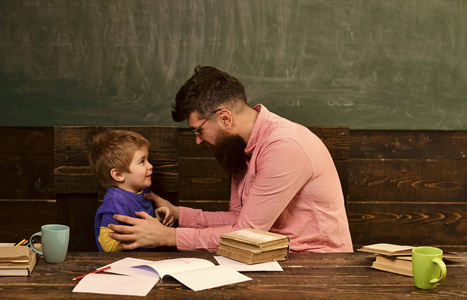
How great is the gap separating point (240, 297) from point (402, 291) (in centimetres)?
44

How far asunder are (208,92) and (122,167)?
18.4 inches

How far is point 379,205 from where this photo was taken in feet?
11.2

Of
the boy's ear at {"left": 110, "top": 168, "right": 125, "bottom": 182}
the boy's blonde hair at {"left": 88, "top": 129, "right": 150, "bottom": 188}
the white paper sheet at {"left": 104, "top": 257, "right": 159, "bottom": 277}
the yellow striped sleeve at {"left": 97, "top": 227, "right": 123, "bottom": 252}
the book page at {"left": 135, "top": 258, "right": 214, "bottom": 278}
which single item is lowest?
the yellow striped sleeve at {"left": 97, "top": 227, "right": 123, "bottom": 252}

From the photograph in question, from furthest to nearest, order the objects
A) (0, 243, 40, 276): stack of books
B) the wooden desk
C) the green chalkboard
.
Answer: the green chalkboard, (0, 243, 40, 276): stack of books, the wooden desk

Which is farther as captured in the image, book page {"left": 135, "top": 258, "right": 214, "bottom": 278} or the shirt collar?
the shirt collar

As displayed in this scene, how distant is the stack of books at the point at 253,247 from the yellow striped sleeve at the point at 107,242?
0.51 meters

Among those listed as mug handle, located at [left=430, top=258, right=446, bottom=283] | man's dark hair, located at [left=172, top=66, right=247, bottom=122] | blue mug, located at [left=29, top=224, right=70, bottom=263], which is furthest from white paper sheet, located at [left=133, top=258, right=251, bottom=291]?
man's dark hair, located at [left=172, top=66, right=247, bottom=122]

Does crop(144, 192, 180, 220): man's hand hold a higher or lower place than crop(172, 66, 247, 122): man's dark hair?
lower

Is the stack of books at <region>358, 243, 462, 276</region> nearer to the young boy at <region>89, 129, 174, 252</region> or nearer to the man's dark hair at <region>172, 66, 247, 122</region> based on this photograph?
the man's dark hair at <region>172, 66, 247, 122</region>

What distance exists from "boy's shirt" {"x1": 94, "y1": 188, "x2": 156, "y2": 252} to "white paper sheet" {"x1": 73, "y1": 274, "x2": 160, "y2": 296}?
601 millimetres

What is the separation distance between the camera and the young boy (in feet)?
7.44

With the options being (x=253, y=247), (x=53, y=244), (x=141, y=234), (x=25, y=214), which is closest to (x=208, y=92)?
(x=141, y=234)

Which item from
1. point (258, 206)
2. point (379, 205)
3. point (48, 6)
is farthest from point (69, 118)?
point (379, 205)

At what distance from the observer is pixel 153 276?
1.60 meters
